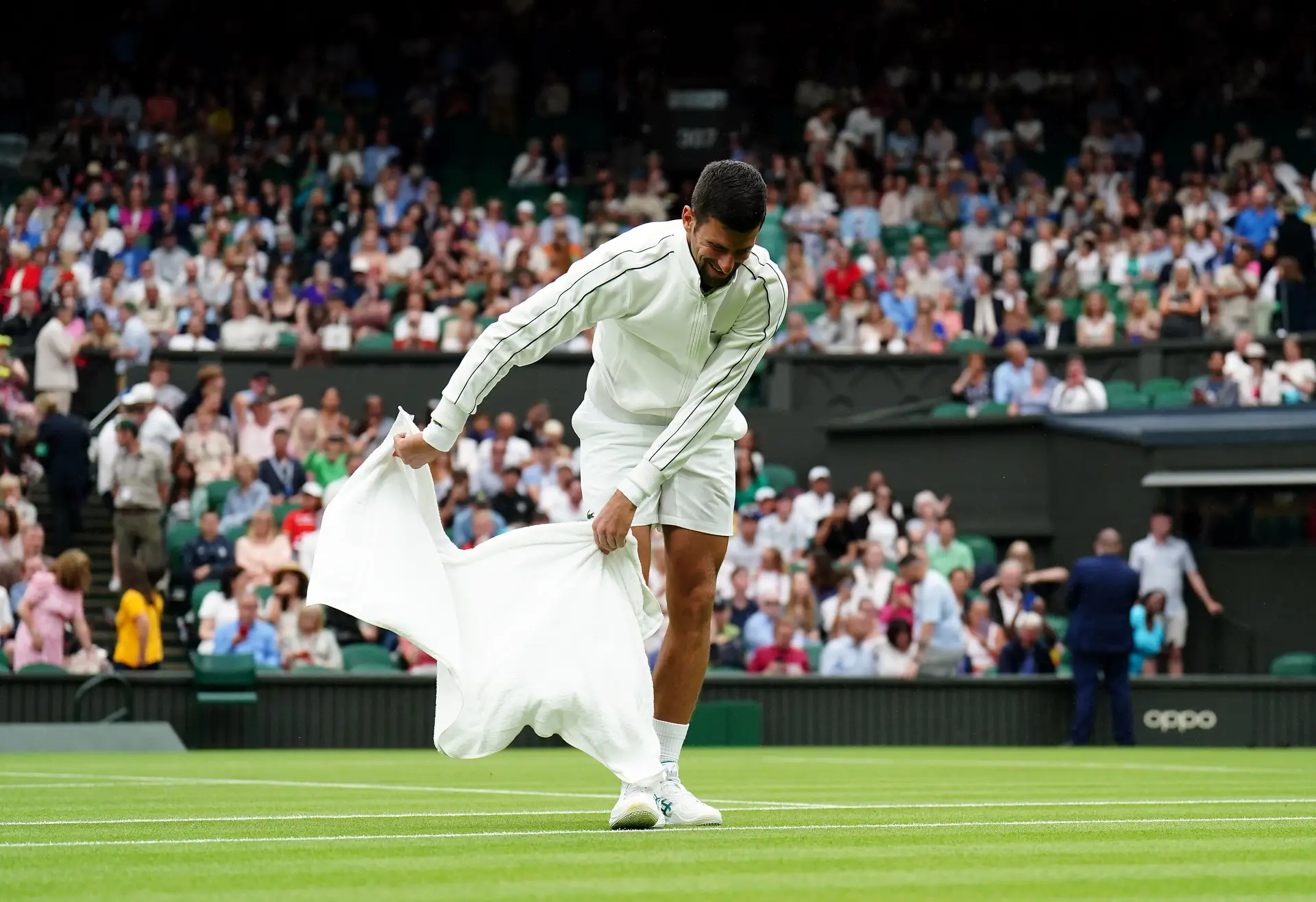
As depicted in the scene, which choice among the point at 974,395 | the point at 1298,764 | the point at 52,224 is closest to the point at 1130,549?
the point at 974,395

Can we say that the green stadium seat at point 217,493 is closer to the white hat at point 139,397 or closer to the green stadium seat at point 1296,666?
the white hat at point 139,397

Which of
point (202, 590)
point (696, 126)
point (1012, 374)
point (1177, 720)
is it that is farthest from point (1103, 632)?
point (696, 126)

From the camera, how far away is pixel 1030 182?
27.2 meters

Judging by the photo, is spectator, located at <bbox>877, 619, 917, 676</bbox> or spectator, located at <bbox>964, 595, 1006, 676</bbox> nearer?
spectator, located at <bbox>877, 619, 917, 676</bbox>

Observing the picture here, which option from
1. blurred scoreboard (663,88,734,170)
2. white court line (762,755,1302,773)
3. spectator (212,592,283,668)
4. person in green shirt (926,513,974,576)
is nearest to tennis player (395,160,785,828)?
white court line (762,755,1302,773)

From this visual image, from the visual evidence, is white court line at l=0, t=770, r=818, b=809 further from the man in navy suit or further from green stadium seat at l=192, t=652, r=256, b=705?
the man in navy suit

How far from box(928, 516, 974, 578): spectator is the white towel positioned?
1277cm

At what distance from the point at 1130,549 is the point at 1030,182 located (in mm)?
8332

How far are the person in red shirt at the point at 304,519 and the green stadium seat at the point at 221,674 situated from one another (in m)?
1.52

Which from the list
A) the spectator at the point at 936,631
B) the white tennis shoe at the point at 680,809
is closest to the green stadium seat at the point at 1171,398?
the spectator at the point at 936,631

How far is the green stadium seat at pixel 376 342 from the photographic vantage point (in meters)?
22.5

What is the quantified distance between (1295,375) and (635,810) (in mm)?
16187

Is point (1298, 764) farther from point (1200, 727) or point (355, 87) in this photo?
point (355, 87)

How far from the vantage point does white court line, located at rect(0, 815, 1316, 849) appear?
18.2 feet
